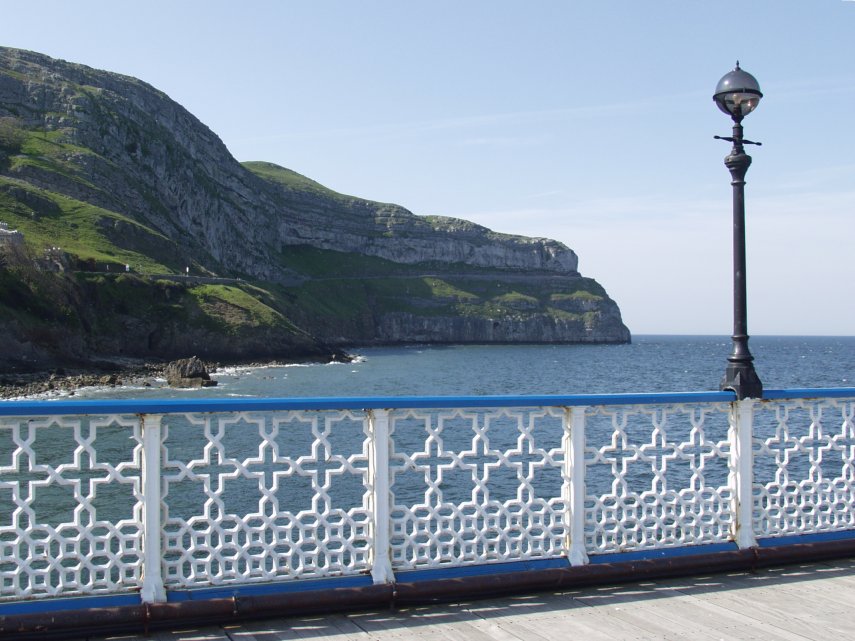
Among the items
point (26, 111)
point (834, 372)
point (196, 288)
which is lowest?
point (834, 372)

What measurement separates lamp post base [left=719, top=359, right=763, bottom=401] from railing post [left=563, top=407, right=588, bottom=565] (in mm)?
1825

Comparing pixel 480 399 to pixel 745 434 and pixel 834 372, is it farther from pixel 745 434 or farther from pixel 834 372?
pixel 834 372

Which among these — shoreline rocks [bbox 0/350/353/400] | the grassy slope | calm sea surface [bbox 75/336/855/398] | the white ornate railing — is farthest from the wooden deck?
the grassy slope

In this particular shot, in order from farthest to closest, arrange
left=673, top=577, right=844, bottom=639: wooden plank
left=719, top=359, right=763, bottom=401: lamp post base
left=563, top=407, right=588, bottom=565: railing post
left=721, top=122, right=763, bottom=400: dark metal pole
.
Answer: left=721, top=122, right=763, bottom=400: dark metal pole, left=719, top=359, right=763, bottom=401: lamp post base, left=563, top=407, right=588, bottom=565: railing post, left=673, top=577, right=844, bottom=639: wooden plank

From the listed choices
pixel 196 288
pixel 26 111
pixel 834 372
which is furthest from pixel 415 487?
pixel 26 111

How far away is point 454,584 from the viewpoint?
6445 millimetres

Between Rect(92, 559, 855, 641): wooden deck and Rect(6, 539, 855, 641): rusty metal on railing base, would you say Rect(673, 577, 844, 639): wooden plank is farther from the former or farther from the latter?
Rect(6, 539, 855, 641): rusty metal on railing base

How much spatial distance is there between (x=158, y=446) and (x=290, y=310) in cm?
14972

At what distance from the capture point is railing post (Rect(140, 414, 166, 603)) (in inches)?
228

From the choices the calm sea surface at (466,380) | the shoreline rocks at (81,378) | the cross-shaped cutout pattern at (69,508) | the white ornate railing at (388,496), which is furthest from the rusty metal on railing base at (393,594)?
the calm sea surface at (466,380)

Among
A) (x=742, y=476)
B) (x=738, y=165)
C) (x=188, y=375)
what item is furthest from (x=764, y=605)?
(x=188, y=375)

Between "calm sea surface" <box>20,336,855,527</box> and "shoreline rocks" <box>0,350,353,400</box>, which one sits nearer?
"calm sea surface" <box>20,336,855,527</box>

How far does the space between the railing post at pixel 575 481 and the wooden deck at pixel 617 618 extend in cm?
36

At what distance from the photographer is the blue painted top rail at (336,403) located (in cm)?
563
